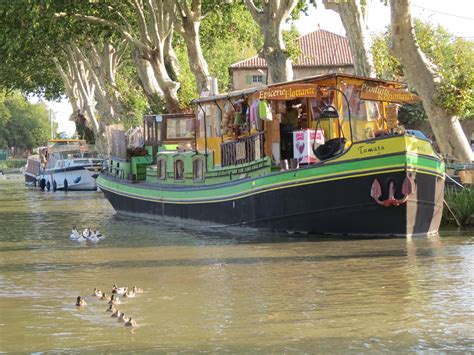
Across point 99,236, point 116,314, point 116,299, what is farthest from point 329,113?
point 116,314

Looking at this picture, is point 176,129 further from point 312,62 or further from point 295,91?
point 312,62

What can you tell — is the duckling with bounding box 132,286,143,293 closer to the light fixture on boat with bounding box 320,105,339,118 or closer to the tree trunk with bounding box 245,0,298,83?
the light fixture on boat with bounding box 320,105,339,118

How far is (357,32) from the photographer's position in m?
21.0

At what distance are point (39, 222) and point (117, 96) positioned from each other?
2261 cm

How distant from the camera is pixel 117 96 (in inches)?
1801

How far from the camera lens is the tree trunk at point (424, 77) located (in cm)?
1788

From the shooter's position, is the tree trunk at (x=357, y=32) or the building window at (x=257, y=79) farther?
the building window at (x=257, y=79)

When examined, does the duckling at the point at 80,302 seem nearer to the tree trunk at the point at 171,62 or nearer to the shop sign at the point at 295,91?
the shop sign at the point at 295,91

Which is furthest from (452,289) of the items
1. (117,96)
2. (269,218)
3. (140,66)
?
(117,96)

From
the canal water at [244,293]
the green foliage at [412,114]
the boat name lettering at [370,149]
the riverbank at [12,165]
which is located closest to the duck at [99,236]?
the canal water at [244,293]

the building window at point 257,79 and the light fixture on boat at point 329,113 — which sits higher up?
the building window at point 257,79

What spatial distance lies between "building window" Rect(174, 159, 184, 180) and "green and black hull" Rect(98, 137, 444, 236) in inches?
128

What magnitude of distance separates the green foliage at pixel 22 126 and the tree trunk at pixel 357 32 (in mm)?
93220

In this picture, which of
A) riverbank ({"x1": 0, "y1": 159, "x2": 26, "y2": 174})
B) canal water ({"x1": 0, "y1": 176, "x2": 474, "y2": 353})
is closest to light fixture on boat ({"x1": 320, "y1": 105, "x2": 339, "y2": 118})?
canal water ({"x1": 0, "y1": 176, "x2": 474, "y2": 353})
